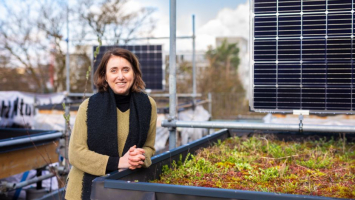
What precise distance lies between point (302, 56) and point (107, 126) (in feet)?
8.06

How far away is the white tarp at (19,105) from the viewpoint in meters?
8.55

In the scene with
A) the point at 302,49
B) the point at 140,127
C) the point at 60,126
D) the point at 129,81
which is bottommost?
the point at 60,126

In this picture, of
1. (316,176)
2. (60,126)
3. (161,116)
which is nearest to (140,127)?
(316,176)

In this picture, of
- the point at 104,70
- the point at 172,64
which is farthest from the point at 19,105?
the point at 104,70

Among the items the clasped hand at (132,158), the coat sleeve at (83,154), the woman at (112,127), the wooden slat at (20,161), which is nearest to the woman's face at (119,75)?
the woman at (112,127)

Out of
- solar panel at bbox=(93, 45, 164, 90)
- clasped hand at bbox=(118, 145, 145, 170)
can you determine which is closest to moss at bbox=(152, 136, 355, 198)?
clasped hand at bbox=(118, 145, 145, 170)

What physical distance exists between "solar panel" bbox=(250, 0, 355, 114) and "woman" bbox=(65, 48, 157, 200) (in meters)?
1.86

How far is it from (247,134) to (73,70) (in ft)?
52.5

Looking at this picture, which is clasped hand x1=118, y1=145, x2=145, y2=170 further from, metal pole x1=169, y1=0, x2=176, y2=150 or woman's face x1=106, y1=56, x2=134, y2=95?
metal pole x1=169, y1=0, x2=176, y2=150

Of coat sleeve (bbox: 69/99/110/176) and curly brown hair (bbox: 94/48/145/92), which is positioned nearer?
coat sleeve (bbox: 69/99/110/176)

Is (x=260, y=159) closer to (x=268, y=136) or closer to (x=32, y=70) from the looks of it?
(x=268, y=136)

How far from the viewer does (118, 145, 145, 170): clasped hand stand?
95.1 inches

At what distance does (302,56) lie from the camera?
13.5 feet

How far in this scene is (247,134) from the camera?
5.02m
